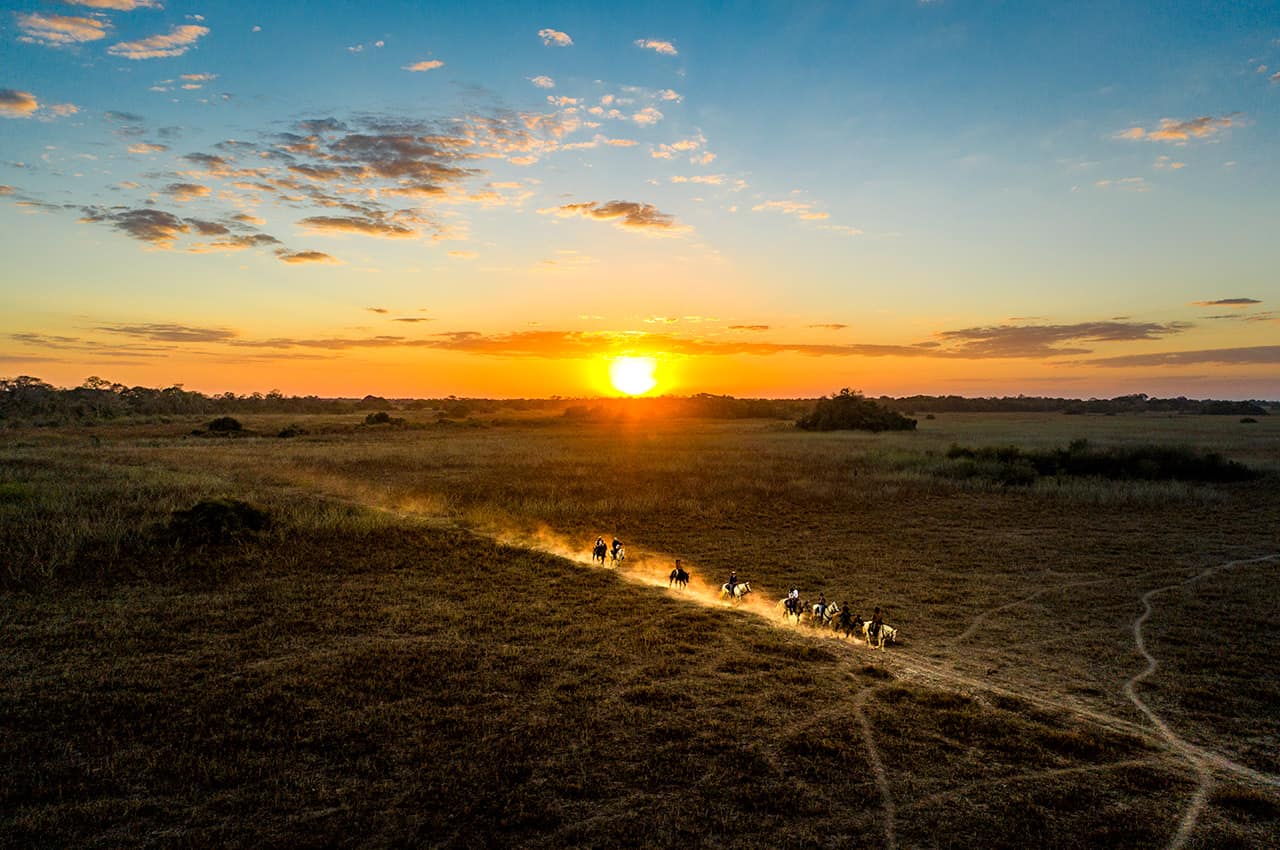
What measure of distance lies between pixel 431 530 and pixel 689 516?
8846mm

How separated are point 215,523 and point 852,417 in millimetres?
67320

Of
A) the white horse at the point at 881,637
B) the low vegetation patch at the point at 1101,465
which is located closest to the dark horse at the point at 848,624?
the white horse at the point at 881,637

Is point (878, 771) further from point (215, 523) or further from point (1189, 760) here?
point (215, 523)

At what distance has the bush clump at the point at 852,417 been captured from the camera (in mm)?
74312

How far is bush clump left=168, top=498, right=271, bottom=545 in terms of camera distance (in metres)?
16.6

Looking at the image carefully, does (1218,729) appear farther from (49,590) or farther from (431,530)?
(49,590)

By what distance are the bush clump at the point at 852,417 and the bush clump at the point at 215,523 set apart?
64378 millimetres

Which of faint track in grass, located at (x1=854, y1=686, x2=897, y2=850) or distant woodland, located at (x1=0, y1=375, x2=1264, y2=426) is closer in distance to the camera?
faint track in grass, located at (x1=854, y1=686, x2=897, y2=850)

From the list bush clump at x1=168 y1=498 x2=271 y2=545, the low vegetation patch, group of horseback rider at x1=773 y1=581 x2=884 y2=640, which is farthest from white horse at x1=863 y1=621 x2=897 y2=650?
the low vegetation patch

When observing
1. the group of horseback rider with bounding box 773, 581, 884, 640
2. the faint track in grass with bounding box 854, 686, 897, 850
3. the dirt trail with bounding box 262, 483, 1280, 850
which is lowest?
the dirt trail with bounding box 262, 483, 1280, 850

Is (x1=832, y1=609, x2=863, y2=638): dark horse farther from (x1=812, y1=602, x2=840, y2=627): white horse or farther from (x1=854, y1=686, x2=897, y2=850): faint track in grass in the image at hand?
(x1=854, y1=686, x2=897, y2=850): faint track in grass

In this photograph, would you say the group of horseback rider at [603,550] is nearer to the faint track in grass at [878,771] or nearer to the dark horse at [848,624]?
the dark horse at [848,624]

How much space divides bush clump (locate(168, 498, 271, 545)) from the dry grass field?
0.46 feet

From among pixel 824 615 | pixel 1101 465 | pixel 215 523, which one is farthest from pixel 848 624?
pixel 1101 465
